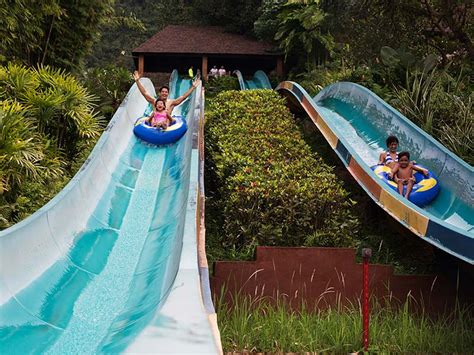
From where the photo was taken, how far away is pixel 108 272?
5285mm

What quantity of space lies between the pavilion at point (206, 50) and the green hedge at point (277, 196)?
46.9ft

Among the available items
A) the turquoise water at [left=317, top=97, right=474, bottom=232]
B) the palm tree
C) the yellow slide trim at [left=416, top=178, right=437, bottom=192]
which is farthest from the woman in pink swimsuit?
the yellow slide trim at [left=416, top=178, right=437, bottom=192]

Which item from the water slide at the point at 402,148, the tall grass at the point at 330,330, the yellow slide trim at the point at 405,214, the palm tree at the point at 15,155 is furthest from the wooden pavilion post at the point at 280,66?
the tall grass at the point at 330,330

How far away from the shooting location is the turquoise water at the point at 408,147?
22.2 ft

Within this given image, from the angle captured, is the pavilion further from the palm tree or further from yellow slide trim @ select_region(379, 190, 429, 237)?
yellow slide trim @ select_region(379, 190, 429, 237)

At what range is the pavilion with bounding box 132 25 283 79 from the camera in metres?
22.4

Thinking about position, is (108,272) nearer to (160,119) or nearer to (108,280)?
(108,280)

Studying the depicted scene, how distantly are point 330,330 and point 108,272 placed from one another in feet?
6.47

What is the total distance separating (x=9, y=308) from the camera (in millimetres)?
4113

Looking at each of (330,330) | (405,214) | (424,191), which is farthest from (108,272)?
(424,191)

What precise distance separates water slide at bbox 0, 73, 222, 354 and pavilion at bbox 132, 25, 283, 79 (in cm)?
1510

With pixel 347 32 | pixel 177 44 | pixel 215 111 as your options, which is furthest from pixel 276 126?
pixel 177 44

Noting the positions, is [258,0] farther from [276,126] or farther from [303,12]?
[276,126]

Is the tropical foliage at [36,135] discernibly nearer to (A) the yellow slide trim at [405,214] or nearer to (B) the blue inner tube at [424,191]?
(A) the yellow slide trim at [405,214]
